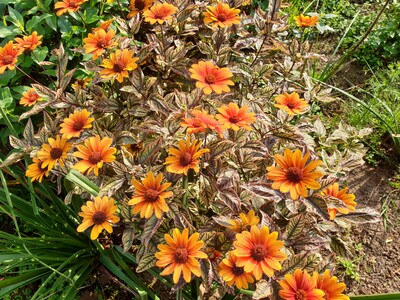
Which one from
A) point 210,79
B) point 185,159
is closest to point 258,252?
point 185,159

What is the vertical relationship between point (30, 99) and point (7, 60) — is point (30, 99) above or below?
below

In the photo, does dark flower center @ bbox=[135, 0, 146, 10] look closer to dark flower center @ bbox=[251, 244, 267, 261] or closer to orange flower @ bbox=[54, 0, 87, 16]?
orange flower @ bbox=[54, 0, 87, 16]

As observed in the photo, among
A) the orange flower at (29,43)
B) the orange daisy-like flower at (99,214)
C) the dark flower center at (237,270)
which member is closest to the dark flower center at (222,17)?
the orange flower at (29,43)

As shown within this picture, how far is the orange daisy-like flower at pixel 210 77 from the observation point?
1479 millimetres

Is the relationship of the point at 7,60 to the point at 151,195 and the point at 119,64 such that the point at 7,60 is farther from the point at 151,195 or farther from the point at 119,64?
the point at 151,195

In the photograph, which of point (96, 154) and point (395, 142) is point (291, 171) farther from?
point (395, 142)

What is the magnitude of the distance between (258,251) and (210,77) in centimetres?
61

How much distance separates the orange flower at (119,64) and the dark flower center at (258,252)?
0.75 m

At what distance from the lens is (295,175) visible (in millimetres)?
1297

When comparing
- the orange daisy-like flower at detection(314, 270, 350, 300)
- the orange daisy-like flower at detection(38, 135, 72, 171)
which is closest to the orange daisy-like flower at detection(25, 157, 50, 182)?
the orange daisy-like flower at detection(38, 135, 72, 171)

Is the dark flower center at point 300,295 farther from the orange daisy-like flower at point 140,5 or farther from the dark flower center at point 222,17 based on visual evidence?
the orange daisy-like flower at point 140,5

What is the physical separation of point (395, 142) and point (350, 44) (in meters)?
0.84

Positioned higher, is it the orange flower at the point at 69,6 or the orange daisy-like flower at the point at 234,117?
the orange flower at the point at 69,6

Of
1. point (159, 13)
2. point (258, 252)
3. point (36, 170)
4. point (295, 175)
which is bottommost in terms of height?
point (36, 170)
